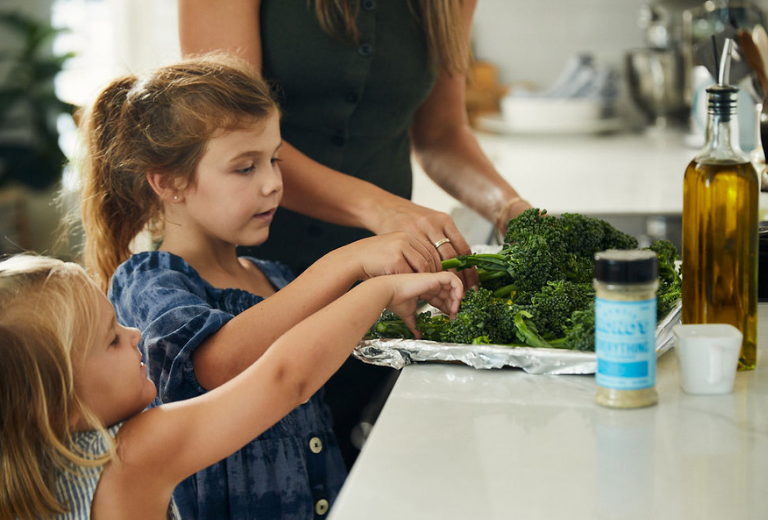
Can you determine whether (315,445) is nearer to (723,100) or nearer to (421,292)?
(421,292)

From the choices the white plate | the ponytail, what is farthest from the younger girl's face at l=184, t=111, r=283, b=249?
the white plate

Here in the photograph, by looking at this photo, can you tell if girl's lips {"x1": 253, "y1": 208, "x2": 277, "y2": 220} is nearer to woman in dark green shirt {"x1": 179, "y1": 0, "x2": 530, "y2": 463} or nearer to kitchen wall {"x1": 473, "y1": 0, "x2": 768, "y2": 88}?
woman in dark green shirt {"x1": 179, "y1": 0, "x2": 530, "y2": 463}

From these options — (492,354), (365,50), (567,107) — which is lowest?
(492,354)

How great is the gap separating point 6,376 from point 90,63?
13.1ft

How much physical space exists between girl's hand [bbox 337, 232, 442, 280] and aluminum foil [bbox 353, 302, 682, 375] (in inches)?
4.8

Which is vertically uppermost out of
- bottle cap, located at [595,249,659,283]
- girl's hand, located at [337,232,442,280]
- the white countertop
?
bottle cap, located at [595,249,659,283]

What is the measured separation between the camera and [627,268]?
2.70 ft

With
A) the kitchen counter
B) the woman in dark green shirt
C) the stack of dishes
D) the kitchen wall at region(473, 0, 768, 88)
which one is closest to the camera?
the kitchen counter

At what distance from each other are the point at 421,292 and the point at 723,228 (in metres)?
0.37

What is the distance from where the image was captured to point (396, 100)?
168cm

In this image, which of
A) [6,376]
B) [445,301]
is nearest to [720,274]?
[445,301]

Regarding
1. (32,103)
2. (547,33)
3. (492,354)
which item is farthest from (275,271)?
(32,103)

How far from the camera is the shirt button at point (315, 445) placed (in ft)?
4.31

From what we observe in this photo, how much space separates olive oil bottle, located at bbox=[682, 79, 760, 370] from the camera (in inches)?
37.0
